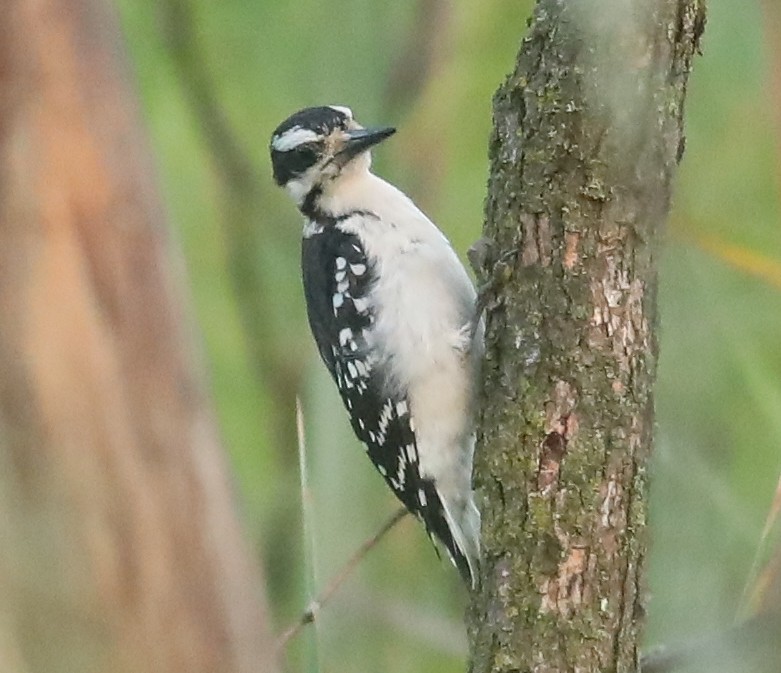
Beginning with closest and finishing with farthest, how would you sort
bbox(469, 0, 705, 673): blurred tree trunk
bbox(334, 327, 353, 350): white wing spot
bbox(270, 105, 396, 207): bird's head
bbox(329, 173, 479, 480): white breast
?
1. bbox(469, 0, 705, 673): blurred tree trunk
2. bbox(329, 173, 479, 480): white breast
3. bbox(334, 327, 353, 350): white wing spot
4. bbox(270, 105, 396, 207): bird's head

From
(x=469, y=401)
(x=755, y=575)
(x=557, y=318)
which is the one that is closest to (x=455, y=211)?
(x=469, y=401)

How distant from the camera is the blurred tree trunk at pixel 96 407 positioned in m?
0.82

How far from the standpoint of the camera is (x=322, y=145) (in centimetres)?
259

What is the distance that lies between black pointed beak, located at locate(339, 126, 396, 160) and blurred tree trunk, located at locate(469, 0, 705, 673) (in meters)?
0.76

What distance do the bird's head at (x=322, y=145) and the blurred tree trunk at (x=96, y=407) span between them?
64.1 inches

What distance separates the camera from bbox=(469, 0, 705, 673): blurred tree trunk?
1.64 m

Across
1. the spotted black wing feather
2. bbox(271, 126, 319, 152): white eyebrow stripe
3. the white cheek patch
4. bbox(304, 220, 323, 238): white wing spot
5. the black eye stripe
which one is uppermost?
the white cheek patch

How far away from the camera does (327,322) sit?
8.25ft

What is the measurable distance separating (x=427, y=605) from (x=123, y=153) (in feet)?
7.83

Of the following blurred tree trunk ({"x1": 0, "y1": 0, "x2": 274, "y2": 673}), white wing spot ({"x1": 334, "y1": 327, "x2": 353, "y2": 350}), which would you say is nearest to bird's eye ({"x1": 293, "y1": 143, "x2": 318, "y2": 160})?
white wing spot ({"x1": 334, "y1": 327, "x2": 353, "y2": 350})

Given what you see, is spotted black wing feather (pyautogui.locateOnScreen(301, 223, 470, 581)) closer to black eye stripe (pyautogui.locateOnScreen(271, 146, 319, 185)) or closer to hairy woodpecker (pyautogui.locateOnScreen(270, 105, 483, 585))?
hairy woodpecker (pyautogui.locateOnScreen(270, 105, 483, 585))

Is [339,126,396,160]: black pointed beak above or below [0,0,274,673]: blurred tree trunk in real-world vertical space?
below

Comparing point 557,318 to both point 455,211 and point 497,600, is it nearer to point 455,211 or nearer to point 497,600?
point 497,600

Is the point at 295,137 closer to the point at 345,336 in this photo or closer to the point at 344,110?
the point at 344,110
